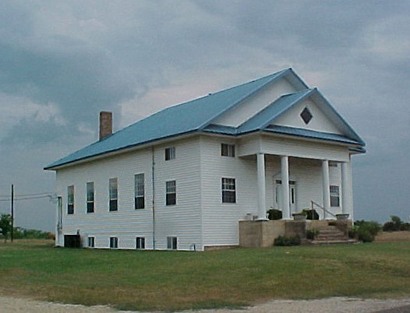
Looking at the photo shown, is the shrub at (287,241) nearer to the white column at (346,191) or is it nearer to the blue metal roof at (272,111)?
the blue metal roof at (272,111)

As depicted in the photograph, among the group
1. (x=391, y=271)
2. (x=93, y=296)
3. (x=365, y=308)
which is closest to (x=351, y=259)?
(x=391, y=271)

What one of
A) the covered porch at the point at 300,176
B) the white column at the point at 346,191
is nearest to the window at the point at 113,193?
the covered porch at the point at 300,176

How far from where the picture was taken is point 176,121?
35375 mm

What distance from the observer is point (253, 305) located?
562 inches

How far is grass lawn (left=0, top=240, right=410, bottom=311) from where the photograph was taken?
1529cm

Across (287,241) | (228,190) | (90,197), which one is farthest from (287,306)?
(90,197)

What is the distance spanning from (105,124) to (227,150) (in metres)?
15.0

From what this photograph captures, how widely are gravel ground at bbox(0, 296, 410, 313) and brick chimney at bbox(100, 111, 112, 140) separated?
30.1m

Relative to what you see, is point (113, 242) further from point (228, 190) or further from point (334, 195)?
point (334, 195)

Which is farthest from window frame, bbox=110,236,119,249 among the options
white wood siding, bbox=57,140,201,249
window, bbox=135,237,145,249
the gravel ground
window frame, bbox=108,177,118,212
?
the gravel ground

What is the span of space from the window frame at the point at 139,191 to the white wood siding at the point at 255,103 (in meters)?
5.77

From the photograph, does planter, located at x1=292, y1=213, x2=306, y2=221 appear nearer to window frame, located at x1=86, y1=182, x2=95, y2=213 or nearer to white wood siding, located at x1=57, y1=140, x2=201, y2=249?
white wood siding, located at x1=57, y1=140, x2=201, y2=249

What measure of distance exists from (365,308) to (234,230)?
18.2 metres

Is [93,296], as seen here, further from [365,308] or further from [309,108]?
[309,108]
